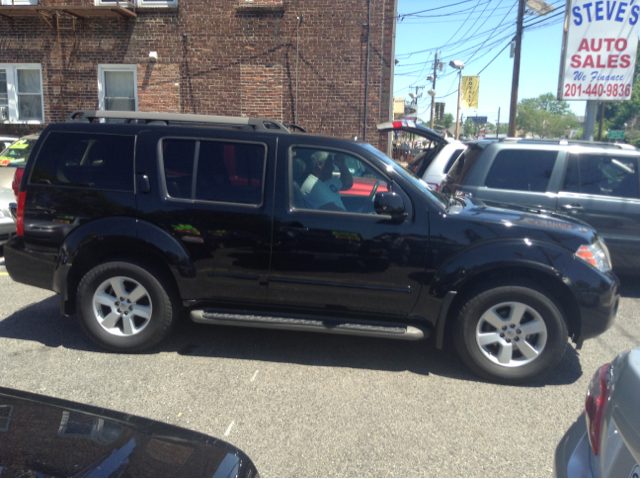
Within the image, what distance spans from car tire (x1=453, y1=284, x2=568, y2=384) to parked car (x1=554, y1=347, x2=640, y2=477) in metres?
1.86

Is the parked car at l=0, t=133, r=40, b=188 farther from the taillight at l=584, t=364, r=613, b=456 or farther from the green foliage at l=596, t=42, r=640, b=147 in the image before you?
the green foliage at l=596, t=42, r=640, b=147

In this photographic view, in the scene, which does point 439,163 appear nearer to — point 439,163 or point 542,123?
point 439,163

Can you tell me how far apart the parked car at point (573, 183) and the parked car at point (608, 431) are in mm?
4362

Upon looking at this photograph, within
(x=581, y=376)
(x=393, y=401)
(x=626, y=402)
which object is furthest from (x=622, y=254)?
(x=626, y=402)

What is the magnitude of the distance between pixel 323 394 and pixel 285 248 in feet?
3.82

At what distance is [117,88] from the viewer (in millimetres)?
15289

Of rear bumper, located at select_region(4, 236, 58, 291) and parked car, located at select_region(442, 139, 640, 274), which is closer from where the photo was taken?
rear bumper, located at select_region(4, 236, 58, 291)

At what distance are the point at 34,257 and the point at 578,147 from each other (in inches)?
237

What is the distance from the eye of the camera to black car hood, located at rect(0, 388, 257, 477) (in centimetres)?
176

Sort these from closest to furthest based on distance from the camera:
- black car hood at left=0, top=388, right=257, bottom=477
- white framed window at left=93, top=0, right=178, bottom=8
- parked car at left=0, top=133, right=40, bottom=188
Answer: black car hood at left=0, top=388, right=257, bottom=477
parked car at left=0, top=133, right=40, bottom=188
white framed window at left=93, top=0, right=178, bottom=8

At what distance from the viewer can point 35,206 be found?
4.58 metres

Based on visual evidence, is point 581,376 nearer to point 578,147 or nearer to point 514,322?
point 514,322

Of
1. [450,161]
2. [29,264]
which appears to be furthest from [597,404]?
[450,161]

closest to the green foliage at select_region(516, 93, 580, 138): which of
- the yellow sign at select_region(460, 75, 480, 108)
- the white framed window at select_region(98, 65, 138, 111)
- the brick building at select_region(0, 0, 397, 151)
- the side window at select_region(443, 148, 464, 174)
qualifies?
the yellow sign at select_region(460, 75, 480, 108)
